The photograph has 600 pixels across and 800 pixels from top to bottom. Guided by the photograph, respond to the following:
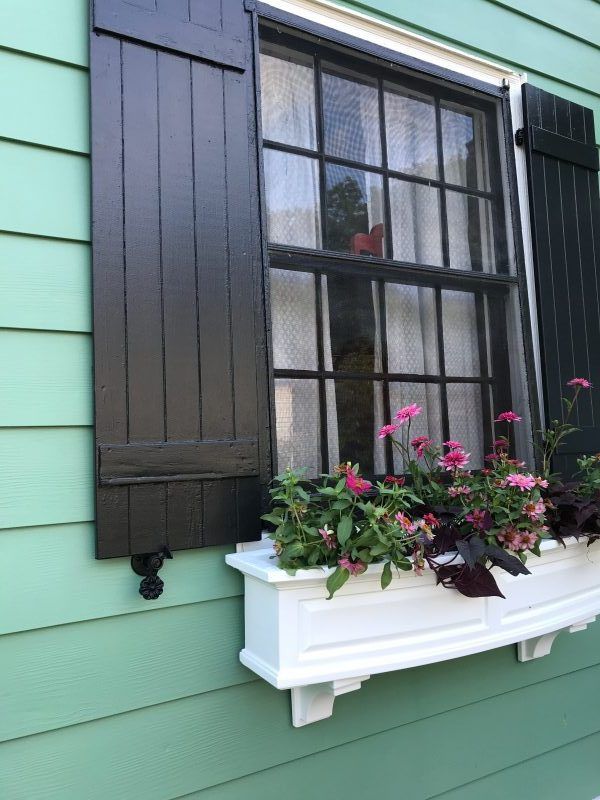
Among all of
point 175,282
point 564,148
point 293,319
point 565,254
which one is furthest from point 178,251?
point 564,148

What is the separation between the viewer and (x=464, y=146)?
6.26 ft

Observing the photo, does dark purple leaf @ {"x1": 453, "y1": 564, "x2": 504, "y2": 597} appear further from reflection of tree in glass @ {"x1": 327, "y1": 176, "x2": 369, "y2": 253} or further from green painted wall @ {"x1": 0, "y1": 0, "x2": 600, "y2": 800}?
reflection of tree in glass @ {"x1": 327, "y1": 176, "x2": 369, "y2": 253}

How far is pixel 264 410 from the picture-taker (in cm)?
138

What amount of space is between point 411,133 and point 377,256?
17.0 inches

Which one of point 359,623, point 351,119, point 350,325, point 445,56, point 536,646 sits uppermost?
point 445,56

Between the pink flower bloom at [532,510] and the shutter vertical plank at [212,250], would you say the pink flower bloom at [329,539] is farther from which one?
the pink flower bloom at [532,510]

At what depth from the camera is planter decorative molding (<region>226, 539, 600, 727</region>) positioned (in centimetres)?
118

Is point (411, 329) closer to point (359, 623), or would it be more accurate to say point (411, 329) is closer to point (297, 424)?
point (297, 424)

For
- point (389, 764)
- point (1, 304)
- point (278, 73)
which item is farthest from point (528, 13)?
point (389, 764)

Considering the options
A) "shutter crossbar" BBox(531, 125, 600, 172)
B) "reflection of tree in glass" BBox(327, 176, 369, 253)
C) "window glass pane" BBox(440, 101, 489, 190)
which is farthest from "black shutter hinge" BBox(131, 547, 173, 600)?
"shutter crossbar" BBox(531, 125, 600, 172)

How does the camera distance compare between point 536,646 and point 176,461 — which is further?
point 536,646

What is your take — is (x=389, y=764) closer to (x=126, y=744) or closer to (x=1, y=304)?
(x=126, y=744)

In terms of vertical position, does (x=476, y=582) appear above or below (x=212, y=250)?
below

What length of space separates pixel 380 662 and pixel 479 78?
172 centimetres
